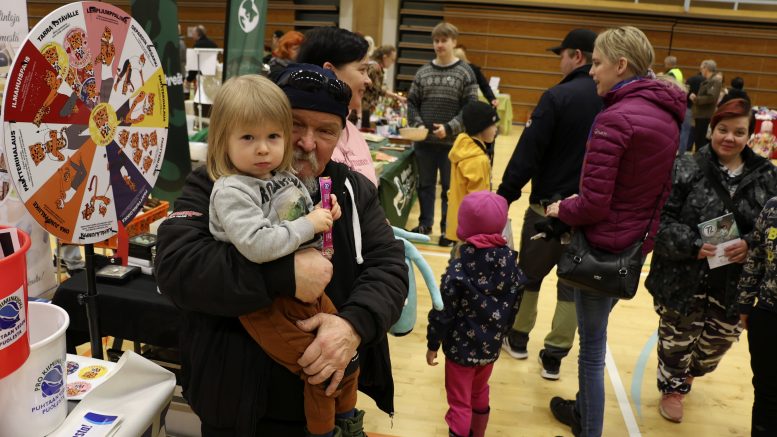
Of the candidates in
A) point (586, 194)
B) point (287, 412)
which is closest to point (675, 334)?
point (586, 194)

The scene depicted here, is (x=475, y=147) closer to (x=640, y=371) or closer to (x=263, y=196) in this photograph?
(x=640, y=371)

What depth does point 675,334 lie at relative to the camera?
9.46 feet

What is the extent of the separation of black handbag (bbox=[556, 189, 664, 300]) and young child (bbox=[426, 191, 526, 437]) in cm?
22

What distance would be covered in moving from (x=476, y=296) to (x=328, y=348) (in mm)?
1213

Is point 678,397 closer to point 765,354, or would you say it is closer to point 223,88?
point 765,354

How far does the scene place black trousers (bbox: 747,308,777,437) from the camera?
210 centimetres

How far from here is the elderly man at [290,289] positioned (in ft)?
3.83

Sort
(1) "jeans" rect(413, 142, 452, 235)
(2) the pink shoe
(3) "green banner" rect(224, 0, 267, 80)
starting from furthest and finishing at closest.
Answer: (1) "jeans" rect(413, 142, 452, 235), (3) "green banner" rect(224, 0, 267, 80), (2) the pink shoe

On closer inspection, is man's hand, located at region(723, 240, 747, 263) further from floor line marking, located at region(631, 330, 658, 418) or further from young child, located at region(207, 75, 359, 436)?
young child, located at region(207, 75, 359, 436)

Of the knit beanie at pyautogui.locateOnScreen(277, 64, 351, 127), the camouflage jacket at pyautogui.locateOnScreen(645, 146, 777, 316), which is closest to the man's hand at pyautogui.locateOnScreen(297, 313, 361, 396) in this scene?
the knit beanie at pyautogui.locateOnScreen(277, 64, 351, 127)

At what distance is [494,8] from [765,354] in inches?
521

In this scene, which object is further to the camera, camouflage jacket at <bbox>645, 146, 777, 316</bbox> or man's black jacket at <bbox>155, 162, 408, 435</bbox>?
camouflage jacket at <bbox>645, 146, 777, 316</bbox>

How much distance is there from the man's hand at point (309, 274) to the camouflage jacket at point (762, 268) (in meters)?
1.69

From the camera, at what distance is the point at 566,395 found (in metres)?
3.22
